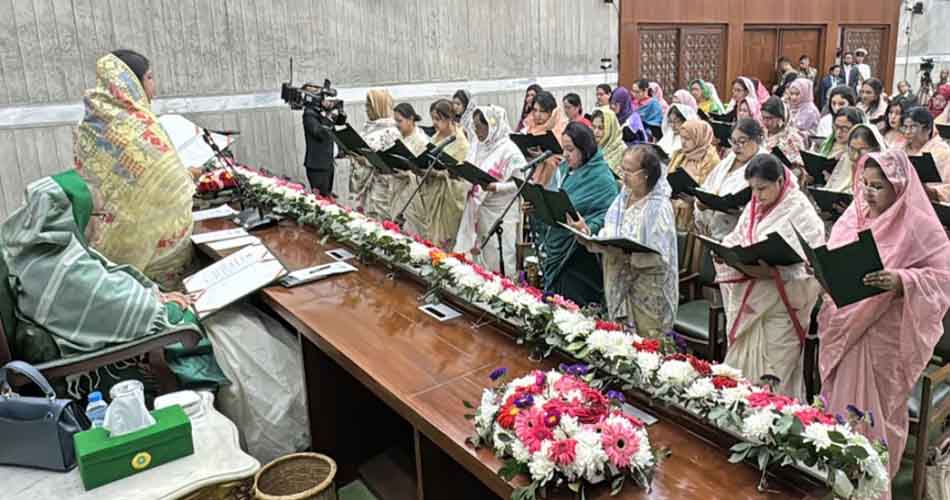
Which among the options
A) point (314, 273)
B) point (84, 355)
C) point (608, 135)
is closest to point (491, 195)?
point (608, 135)

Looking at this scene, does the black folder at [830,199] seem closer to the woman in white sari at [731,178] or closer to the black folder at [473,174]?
the woman in white sari at [731,178]

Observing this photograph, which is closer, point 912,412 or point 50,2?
point 912,412

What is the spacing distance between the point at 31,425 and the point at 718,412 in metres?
1.96

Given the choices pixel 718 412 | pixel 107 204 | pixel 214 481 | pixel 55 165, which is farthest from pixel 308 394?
Result: pixel 55 165

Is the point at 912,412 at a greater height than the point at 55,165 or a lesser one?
lesser

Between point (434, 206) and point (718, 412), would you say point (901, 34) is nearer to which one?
point (434, 206)

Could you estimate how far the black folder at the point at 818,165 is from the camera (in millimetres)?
4875

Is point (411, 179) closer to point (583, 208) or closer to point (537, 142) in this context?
point (537, 142)

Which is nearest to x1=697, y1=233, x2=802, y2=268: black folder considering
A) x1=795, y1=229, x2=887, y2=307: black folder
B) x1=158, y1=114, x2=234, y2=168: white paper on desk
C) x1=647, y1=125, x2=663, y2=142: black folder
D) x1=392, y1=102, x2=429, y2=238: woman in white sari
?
x1=795, y1=229, x2=887, y2=307: black folder

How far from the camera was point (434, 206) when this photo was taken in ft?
18.8

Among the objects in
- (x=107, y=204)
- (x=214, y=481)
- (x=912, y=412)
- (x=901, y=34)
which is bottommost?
(x=912, y=412)

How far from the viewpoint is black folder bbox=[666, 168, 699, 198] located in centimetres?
451

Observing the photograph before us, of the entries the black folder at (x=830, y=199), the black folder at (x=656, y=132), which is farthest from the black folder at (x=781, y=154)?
the black folder at (x=656, y=132)

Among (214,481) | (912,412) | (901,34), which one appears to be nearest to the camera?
(214,481)
